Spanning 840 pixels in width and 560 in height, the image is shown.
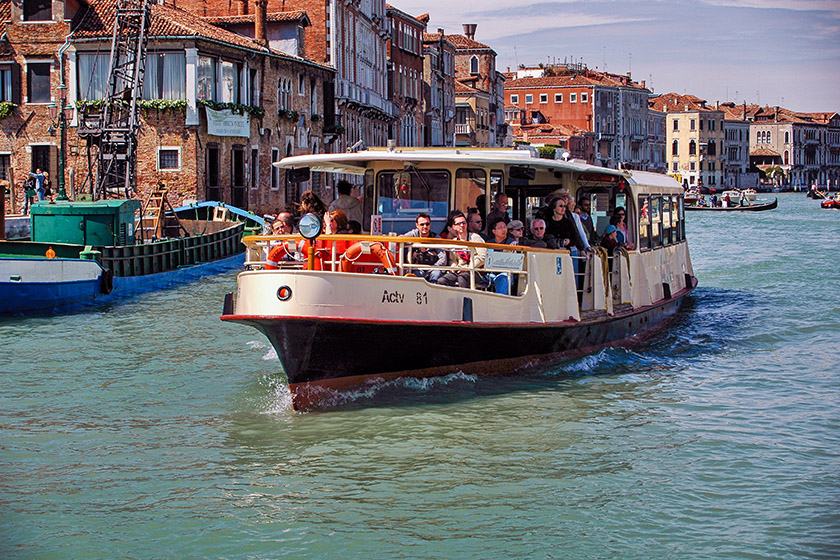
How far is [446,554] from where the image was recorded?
7.02 metres

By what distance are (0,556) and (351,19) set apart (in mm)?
46429

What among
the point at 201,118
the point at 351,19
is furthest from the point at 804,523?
the point at 351,19

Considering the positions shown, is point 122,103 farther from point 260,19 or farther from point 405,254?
point 405,254

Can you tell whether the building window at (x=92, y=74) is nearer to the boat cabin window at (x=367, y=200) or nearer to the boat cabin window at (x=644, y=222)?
the boat cabin window at (x=644, y=222)

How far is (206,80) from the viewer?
1369 inches

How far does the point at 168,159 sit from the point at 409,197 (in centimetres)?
2354

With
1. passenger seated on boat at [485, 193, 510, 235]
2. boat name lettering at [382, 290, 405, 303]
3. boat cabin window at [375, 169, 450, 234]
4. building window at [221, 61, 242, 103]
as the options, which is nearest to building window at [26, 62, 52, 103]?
building window at [221, 61, 242, 103]

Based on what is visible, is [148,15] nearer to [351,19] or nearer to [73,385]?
[351,19]

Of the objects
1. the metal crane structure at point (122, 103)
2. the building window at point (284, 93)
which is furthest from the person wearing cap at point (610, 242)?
the building window at point (284, 93)

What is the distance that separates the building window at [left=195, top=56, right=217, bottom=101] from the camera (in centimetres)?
3447

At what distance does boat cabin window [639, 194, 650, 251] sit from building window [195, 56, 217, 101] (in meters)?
21.8

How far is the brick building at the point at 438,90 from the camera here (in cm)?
7306

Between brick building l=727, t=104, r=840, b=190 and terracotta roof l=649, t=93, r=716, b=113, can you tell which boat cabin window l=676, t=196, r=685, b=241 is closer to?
terracotta roof l=649, t=93, r=716, b=113

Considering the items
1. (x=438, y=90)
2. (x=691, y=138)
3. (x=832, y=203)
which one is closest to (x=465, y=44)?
(x=438, y=90)
